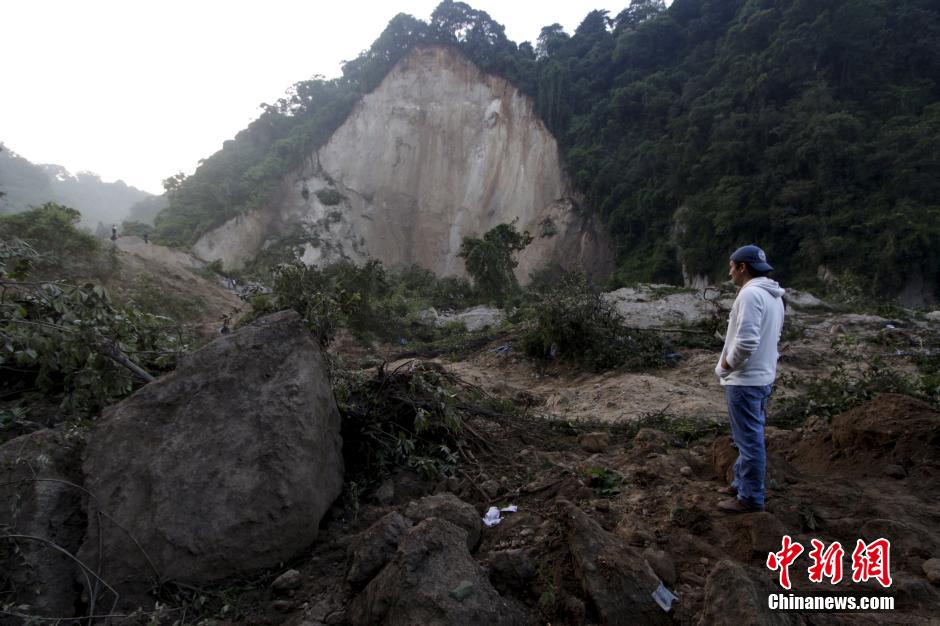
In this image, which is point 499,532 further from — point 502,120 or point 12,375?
point 502,120

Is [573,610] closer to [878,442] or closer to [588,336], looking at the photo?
[878,442]

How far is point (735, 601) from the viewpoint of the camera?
1569 mm

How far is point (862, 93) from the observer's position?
856 inches

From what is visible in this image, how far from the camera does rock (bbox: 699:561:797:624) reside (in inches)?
60.4

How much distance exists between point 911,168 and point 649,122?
508 inches

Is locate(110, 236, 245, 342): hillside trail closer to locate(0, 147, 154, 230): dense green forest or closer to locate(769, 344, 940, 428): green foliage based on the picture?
locate(769, 344, 940, 428): green foliage

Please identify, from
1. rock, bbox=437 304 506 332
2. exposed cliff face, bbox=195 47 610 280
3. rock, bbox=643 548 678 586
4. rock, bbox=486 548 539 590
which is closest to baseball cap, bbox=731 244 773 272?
rock, bbox=643 548 678 586

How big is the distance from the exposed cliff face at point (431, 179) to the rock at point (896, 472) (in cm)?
2608

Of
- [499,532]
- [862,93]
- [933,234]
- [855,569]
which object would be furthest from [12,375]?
[862,93]

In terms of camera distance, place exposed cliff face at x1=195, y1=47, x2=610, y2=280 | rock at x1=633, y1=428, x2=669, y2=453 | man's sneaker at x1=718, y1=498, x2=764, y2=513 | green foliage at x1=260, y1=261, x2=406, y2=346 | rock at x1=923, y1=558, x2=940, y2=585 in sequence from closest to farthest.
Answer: rock at x1=923, y1=558, x2=940, y2=585 < man's sneaker at x1=718, y1=498, x2=764, y2=513 < rock at x1=633, y1=428, x2=669, y2=453 < green foliage at x1=260, y1=261, x2=406, y2=346 < exposed cliff face at x1=195, y1=47, x2=610, y2=280

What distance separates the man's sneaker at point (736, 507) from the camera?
95.4 inches

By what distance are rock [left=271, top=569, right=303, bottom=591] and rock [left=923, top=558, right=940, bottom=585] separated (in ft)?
7.87

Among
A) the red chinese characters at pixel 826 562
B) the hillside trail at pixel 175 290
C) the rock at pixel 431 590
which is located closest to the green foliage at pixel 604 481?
the red chinese characters at pixel 826 562

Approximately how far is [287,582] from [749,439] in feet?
7.16
